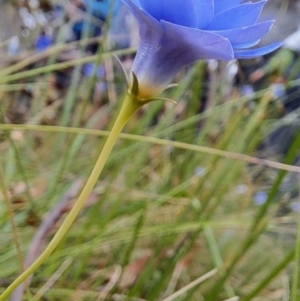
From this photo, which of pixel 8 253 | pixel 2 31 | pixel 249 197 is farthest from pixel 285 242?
pixel 2 31

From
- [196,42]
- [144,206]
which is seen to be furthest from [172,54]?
[144,206]

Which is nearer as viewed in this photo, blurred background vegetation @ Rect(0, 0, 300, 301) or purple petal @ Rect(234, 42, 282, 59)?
purple petal @ Rect(234, 42, 282, 59)

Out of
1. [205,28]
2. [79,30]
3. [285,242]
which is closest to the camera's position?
[205,28]

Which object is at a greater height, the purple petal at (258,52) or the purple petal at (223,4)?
the purple petal at (223,4)

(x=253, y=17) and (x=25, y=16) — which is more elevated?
(x=253, y=17)

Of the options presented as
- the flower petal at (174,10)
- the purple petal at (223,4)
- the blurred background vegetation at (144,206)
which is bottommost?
the blurred background vegetation at (144,206)

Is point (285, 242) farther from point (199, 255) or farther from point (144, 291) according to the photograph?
point (144, 291)

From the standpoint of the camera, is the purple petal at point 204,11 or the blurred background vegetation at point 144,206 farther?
the blurred background vegetation at point 144,206

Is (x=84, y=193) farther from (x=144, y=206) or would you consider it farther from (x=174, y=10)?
(x=144, y=206)
